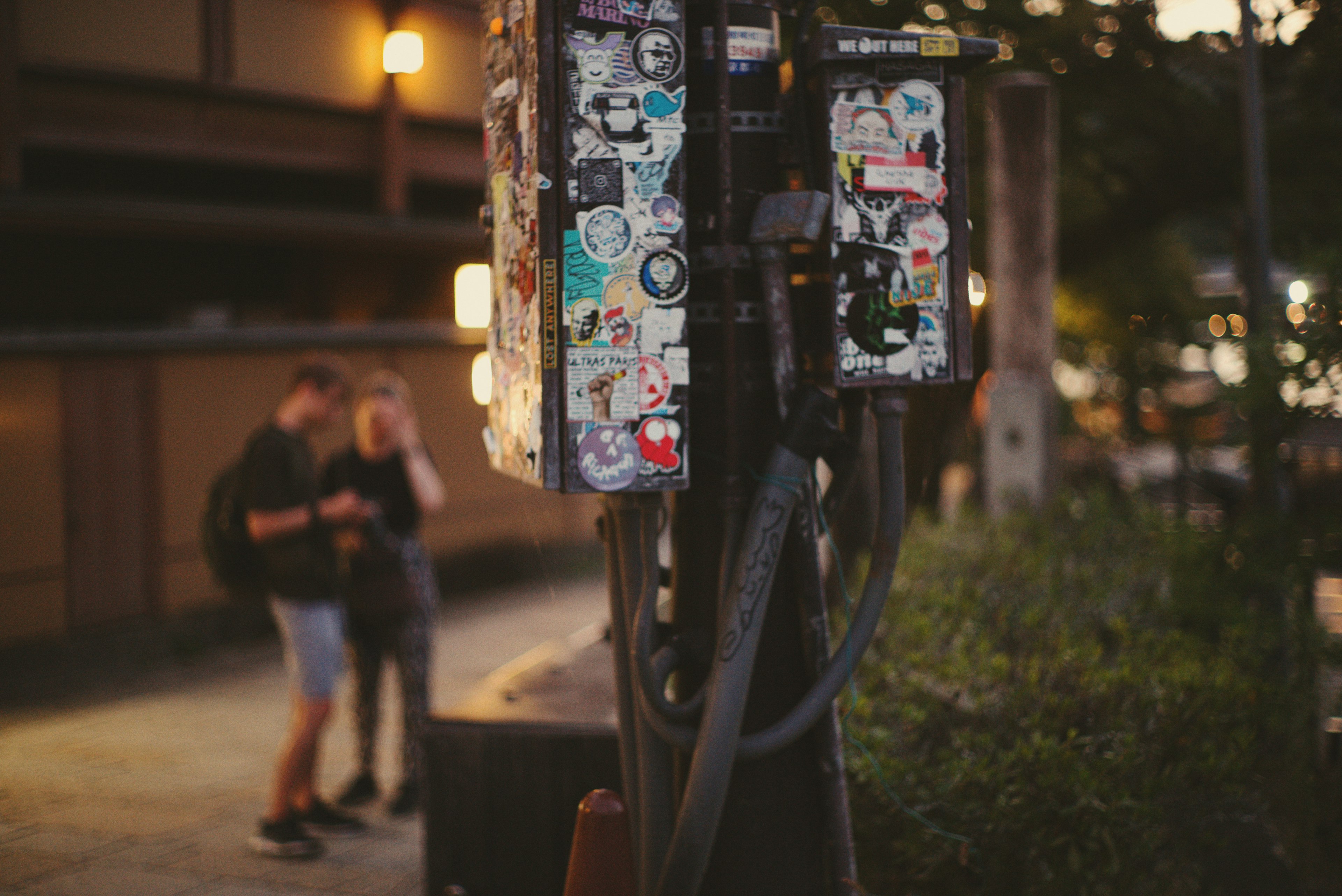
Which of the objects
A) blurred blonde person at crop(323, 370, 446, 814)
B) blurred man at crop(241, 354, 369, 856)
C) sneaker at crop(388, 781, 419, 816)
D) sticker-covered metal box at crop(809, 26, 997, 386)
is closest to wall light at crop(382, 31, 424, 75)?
blurred blonde person at crop(323, 370, 446, 814)

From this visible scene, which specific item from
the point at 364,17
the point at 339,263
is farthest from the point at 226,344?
the point at 364,17

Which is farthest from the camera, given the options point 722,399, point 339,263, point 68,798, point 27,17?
point 339,263

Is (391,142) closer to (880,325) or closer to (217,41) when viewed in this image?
(217,41)

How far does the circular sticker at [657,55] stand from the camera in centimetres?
245

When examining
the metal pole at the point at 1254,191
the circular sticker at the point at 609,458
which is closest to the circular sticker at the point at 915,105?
the circular sticker at the point at 609,458

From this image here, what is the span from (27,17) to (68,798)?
578cm

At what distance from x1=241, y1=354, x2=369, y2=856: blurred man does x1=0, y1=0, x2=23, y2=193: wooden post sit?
4193 millimetres

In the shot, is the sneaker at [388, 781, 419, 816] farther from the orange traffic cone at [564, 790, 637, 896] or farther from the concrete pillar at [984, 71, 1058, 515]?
the concrete pillar at [984, 71, 1058, 515]

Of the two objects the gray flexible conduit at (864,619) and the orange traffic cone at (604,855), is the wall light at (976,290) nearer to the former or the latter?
the gray flexible conduit at (864,619)

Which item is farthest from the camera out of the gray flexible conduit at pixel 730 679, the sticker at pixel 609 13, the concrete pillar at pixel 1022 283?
the concrete pillar at pixel 1022 283

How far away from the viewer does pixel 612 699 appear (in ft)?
13.1

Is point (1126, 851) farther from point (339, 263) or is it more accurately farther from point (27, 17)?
point (339, 263)

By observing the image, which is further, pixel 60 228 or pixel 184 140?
pixel 184 140

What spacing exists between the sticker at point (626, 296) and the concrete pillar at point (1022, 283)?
17.6ft
